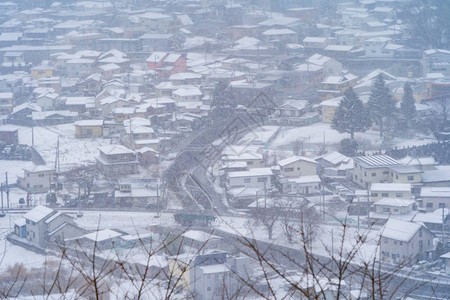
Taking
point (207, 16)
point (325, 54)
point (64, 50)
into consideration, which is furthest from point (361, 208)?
point (207, 16)

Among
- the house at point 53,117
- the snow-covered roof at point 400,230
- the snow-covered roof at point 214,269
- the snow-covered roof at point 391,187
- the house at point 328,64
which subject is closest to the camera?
the snow-covered roof at point 214,269

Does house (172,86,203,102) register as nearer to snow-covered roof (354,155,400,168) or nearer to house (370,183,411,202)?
snow-covered roof (354,155,400,168)

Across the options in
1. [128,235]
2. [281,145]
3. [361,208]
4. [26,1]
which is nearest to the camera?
[128,235]

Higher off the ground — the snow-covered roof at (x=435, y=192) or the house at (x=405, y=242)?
the house at (x=405, y=242)

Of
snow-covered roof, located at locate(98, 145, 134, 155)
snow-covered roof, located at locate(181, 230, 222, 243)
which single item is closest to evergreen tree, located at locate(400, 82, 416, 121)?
snow-covered roof, located at locate(98, 145, 134, 155)

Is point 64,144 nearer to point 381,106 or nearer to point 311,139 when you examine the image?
point 311,139

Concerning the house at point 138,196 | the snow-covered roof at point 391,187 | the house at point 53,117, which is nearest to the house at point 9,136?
the house at point 53,117

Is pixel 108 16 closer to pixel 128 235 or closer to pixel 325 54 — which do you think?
pixel 325 54

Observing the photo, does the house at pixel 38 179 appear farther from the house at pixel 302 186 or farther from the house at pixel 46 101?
the house at pixel 46 101

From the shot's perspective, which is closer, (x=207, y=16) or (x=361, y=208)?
(x=361, y=208)
